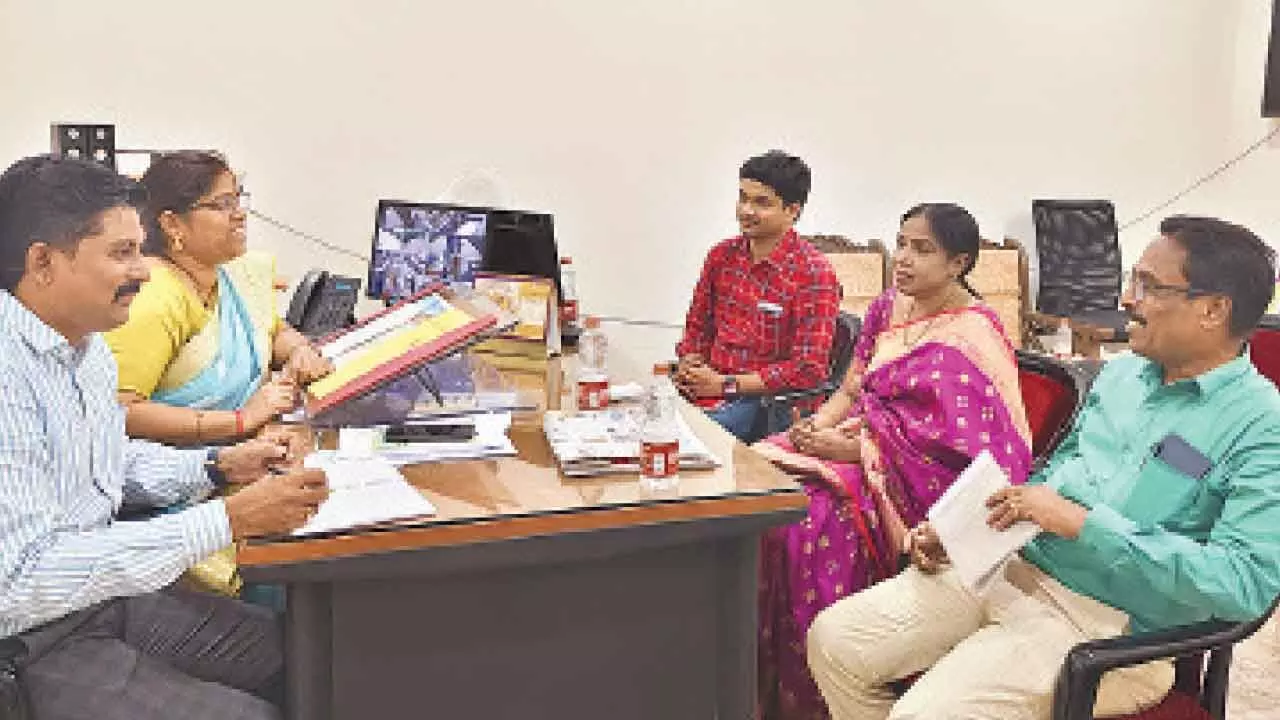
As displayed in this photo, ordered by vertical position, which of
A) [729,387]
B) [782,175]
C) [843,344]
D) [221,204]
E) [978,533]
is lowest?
[978,533]

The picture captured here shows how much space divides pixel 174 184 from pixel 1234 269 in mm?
2040

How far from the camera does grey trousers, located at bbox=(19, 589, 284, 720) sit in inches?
62.0

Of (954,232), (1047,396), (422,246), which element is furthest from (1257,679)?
(422,246)

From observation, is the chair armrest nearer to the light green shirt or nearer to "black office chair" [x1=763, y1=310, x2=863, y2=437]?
the light green shirt

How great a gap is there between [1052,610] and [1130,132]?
4344 mm

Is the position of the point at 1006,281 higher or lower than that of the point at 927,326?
higher

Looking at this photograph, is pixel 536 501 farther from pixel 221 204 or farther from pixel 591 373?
pixel 221 204


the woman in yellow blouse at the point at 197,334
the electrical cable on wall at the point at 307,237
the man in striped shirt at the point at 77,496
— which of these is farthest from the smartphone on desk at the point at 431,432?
the electrical cable on wall at the point at 307,237

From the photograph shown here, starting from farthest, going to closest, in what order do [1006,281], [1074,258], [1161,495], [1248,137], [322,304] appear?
[1248,137]
[1074,258]
[1006,281]
[322,304]
[1161,495]

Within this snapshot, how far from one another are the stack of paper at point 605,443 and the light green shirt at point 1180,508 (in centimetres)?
62

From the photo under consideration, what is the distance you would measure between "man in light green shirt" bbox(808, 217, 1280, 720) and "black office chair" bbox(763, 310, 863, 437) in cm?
103

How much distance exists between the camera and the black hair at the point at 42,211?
5.15ft

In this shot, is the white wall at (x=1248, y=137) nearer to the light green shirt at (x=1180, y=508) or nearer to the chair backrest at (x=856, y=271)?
the chair backrest at (x=856, y=271)

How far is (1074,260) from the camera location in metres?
5.36
